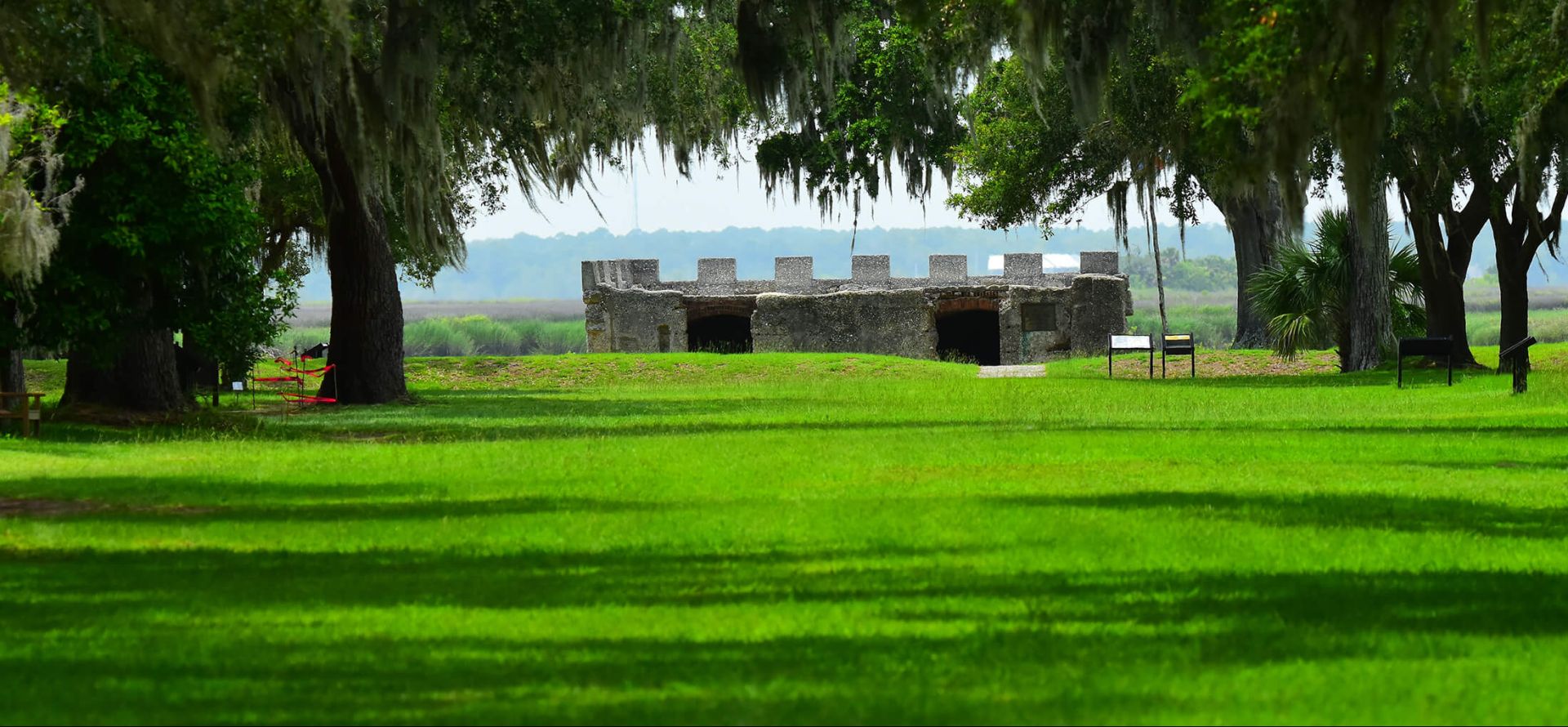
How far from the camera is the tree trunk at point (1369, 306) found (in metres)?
32.0

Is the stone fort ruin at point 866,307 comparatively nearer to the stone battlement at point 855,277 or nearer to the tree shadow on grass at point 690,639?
the stone battlement at point 855,277

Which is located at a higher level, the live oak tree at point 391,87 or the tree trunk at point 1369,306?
the live oak tree at point 391,87

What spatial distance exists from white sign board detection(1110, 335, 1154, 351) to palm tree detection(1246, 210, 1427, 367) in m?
1.95

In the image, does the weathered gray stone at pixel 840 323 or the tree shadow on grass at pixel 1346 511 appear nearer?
the tree shadow on grass at pixel 1346 511

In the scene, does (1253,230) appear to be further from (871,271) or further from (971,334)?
(971,334)

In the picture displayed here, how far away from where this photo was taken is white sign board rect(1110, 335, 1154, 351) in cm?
3443

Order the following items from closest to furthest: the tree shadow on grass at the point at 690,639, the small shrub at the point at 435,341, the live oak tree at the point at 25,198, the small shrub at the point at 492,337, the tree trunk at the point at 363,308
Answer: the tree shadow on grass at the point at 690,639 < the live oak tree at the point at 25,198 < the tree trunk at the point at 363,308 < the small shrub at the point at 435,341 < the small shrub at the point at 492,337

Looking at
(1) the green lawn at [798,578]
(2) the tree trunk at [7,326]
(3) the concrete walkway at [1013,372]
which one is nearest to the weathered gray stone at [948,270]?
(3) the concrete walkway at [1013,372]

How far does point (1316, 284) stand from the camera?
3288cm

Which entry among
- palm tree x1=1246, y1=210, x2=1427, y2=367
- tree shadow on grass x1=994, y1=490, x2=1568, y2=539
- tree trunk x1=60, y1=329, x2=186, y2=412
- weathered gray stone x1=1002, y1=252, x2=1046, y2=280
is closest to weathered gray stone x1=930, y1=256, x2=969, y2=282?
weathered gray stone x1=1002, y1=252, x2=1046, y2=280

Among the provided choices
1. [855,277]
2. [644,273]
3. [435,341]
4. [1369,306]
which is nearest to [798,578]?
[1369,306]

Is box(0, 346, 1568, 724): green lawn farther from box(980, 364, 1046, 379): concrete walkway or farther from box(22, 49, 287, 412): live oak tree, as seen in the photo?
box(980, 364, 1046, 379): concrete walkway

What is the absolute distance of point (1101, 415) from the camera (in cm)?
2136

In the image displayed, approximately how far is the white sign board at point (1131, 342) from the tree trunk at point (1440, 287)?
4471 millimetres
